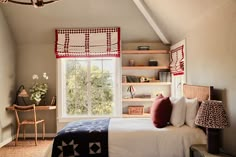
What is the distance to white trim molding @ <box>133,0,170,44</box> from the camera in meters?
4.49

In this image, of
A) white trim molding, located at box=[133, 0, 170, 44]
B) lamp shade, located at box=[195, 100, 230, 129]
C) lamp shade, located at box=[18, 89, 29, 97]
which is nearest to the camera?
lamp shade, located at box=[195, 100, 230, 129]

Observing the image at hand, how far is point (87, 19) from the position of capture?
501 cm

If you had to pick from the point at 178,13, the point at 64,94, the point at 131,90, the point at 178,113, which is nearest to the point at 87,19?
the point at 64,94

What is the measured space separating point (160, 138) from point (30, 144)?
9.78ft

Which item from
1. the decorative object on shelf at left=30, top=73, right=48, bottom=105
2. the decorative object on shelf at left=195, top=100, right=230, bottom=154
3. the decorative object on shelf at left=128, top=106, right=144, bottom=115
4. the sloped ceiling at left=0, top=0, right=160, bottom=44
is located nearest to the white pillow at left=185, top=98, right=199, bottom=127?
the decorative object on shelf at left=195, top=100, right=230, bottom=154

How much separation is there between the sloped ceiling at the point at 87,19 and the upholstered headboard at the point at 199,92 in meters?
1.06

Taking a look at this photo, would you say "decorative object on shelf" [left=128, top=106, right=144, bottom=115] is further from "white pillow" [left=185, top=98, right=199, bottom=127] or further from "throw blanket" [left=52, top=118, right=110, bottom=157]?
"throw blanket" [left=52, top=118, right=110, bottom=157]

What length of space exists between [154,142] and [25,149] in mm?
2692

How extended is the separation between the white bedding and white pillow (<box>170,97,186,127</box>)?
7.5 inches

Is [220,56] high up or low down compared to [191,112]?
up

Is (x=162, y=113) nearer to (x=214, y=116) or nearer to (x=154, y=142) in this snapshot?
(x=154, y=142)

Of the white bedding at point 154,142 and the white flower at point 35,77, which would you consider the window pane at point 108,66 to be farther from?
the white bedding at point 154,142

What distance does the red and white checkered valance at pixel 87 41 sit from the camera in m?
5.15

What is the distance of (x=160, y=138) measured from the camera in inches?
113
